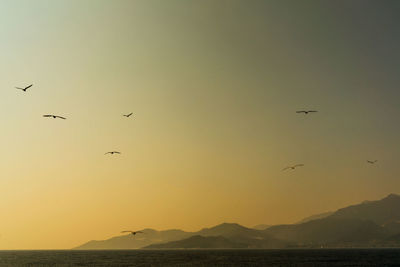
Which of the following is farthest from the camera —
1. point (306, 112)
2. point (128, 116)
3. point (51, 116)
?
point (306, 112)

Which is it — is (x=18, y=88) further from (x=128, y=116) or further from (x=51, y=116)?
(x=128, y=116)

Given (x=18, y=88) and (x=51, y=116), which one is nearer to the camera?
(x=18, y=88)

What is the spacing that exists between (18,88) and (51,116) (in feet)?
30.6

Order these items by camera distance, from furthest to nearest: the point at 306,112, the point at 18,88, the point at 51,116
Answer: the point at 306,112 → the point at 51,116 → the point at 18,88

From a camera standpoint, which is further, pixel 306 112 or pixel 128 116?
pixel 306 112

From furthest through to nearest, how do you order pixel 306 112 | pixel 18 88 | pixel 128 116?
pixel 306 112 → pixel 128 116 → pixel 18 88

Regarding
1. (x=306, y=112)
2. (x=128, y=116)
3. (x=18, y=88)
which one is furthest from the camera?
(x=306, y=112)

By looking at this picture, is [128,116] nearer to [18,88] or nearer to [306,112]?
[18,88]

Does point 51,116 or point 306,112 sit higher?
point 306,112

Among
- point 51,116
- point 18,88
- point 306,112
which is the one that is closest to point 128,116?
point 51,116

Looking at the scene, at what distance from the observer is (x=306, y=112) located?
119 metres

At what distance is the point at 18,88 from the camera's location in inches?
3334

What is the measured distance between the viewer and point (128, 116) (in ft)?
343

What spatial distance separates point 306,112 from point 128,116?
46.6 metres
